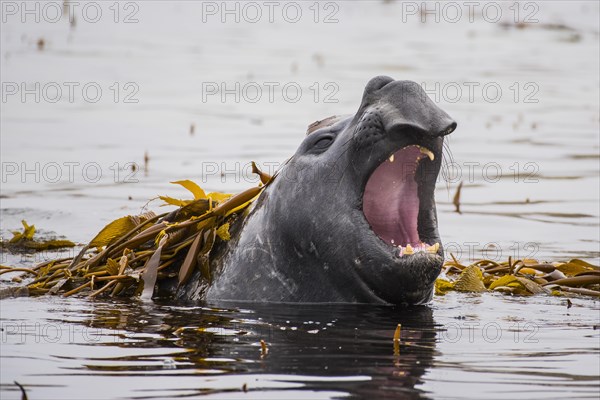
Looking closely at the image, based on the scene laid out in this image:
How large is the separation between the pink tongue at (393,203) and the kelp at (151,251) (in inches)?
24.1

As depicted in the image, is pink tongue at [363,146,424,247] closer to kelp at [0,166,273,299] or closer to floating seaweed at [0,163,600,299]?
kelp at [0,166,273,299]

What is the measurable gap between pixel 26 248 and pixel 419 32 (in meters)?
20.9

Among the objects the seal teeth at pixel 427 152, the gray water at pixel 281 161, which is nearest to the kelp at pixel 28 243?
the gray water at pixel 281 161

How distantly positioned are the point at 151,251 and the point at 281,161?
18.1 ft

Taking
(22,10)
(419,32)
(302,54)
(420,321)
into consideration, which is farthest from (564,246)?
(419,32)

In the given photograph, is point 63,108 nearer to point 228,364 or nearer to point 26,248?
point 26,248

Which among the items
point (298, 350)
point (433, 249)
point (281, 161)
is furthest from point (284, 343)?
point (281, 161)

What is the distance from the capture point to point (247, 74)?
20734mm

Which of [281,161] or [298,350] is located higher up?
[281,161]

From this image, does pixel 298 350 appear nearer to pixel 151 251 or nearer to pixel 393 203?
pixel 393 203

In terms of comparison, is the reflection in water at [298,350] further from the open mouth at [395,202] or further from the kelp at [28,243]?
the kelp at [28,243]

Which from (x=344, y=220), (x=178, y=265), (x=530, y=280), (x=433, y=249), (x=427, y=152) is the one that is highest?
(x=427, y=152)

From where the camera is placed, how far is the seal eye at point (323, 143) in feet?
23.3

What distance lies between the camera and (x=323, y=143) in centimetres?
711
